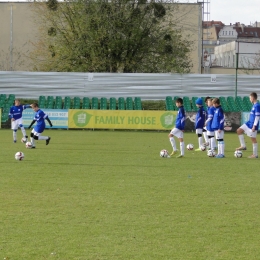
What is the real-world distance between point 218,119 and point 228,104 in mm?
19156

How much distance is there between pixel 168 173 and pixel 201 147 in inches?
280

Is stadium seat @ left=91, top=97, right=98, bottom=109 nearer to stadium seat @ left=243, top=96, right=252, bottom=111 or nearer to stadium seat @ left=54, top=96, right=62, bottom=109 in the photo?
stadium seat @ left=54, top=96, right=62, bottom=109

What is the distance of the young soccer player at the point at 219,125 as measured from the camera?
19.2m

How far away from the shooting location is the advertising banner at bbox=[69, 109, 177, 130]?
3459 cm

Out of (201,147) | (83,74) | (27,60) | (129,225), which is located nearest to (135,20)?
(83,74)

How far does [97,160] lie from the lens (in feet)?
58.9

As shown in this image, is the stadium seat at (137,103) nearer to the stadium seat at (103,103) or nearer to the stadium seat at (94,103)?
the stadium seat at (103,103)

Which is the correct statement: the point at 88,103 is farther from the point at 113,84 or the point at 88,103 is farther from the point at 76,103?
the point at 113,84

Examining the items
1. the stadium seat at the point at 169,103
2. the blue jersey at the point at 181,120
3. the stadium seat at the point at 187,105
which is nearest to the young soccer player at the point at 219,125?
the blue jersey at the point at 181,120

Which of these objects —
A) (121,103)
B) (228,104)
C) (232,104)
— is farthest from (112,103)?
(232,104)

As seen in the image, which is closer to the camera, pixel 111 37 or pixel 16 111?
pixel 16 111

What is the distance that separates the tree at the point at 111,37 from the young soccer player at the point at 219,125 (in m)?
24.7

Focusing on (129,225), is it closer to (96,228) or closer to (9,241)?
(96,228)

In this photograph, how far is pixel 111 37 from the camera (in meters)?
43.5
